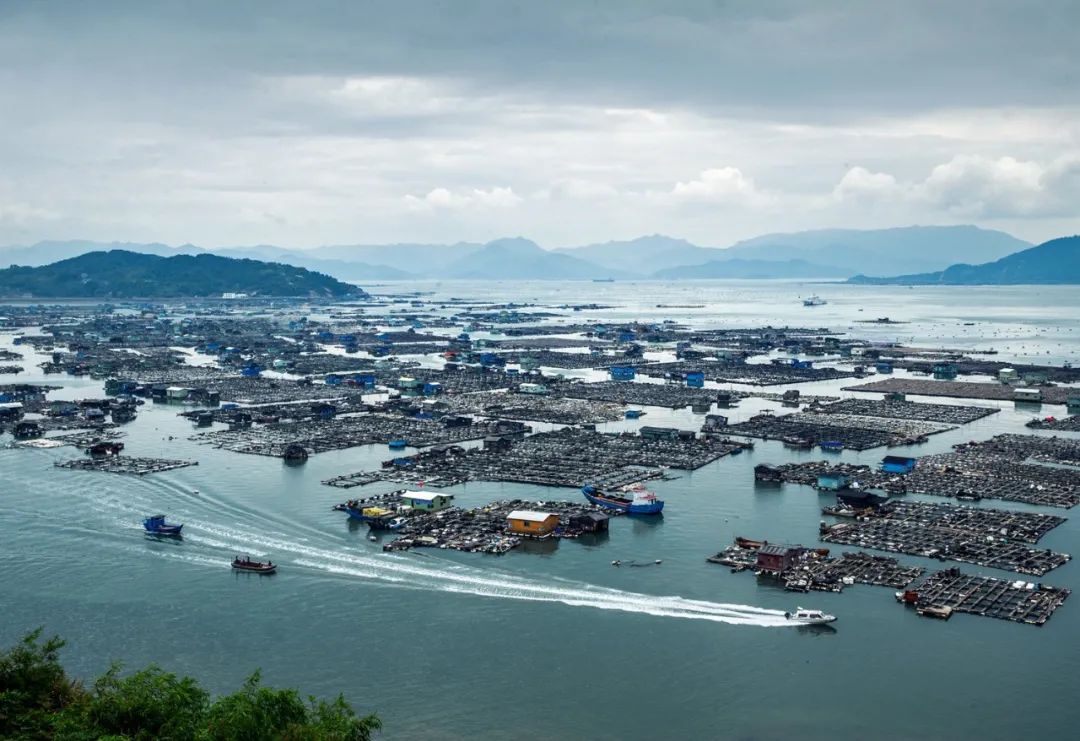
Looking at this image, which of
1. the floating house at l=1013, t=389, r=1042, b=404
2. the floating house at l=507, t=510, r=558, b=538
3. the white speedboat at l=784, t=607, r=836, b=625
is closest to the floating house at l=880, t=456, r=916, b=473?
the floating house at l=507, t=510, r=558, b=538

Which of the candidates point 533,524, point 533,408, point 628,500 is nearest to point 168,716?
point 533,524

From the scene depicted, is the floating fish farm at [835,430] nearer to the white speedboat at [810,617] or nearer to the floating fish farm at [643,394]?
the floating fish farm at [643,394]

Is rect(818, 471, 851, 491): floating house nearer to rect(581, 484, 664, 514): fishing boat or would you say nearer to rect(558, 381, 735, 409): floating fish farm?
rect(581, 484, 664, 514): fishing boat

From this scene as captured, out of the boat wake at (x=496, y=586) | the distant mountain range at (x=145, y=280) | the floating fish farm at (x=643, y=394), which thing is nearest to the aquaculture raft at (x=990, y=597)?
the boat wake at (x=496, y=586)

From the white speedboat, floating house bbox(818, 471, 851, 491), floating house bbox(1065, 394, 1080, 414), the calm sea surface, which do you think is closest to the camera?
the calm sea surface

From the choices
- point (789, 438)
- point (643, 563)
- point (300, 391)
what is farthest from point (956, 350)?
point (643, 563)
